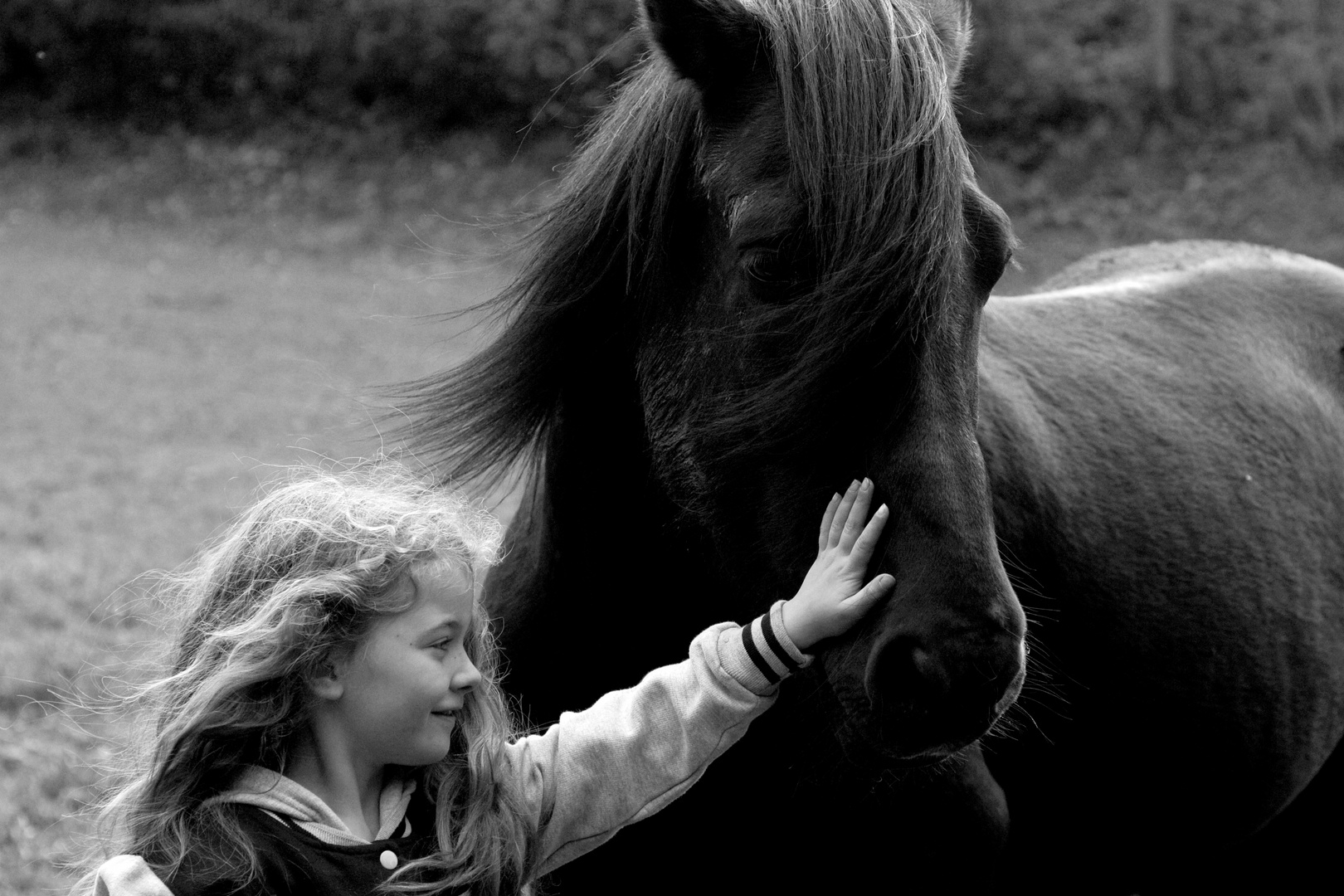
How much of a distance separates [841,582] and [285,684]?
2.57ft

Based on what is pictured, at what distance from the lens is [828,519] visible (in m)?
2.12

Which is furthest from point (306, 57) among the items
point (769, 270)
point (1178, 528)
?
point (769, 270)

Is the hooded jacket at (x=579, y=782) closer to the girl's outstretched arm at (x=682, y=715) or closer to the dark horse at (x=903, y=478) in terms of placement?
the girl's outstretched arm at (x=682, y=715)

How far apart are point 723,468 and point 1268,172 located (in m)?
13.8

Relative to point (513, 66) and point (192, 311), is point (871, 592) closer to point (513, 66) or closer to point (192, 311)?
point (192, 311)

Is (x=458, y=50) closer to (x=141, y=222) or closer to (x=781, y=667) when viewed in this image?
(x=141, y=222)

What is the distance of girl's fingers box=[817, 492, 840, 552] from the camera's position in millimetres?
2104

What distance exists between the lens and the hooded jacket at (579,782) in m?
1.93

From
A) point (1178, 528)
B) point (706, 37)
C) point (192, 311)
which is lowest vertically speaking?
point (192, 311)

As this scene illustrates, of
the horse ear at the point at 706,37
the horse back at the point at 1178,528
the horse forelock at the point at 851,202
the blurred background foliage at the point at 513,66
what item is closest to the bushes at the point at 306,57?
the blurred background foliage at the point at 513,66

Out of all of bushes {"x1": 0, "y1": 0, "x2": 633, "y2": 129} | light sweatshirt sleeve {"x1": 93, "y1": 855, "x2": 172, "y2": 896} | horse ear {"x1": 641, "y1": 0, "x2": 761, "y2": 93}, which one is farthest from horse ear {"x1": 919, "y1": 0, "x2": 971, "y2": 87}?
bushes {"x1": 0, "y1": 0, "x2": 633, "y2": 129}

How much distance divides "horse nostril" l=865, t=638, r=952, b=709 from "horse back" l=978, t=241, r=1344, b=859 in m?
0.84

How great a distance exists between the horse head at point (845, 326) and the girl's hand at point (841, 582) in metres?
0.03

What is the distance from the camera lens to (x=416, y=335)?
1308cm
